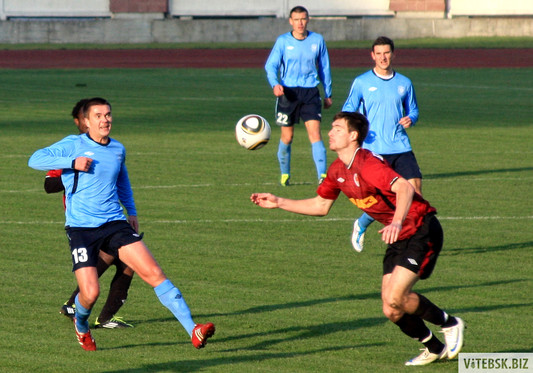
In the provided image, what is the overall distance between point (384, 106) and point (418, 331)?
15.7ft

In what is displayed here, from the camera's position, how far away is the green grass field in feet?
25.6

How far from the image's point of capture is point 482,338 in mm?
8039

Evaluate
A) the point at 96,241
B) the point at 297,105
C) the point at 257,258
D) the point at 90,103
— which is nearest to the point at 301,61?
the point at 297,105

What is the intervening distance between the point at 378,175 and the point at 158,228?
227 inches

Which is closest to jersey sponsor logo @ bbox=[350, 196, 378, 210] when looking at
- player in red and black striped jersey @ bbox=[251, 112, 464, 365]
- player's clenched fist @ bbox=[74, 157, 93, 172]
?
player in red and black striped jersey @ bbox=[251, 112, 464, 365]

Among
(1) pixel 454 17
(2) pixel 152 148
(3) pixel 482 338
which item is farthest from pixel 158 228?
(1) pixel 454 17

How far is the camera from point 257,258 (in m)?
11.0

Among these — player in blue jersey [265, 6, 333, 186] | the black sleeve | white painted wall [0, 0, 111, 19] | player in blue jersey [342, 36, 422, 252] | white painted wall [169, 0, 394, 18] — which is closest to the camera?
the black sleeve

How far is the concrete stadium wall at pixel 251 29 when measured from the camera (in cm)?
5403

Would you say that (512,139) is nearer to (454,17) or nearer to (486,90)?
(486,90)

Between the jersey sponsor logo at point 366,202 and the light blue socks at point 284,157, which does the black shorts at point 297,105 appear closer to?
the light blue socks at point 284,157

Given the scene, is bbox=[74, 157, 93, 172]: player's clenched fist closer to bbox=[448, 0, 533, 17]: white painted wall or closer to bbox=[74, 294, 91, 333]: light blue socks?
bbox=[74, 294, 91, 333]: light blue socks

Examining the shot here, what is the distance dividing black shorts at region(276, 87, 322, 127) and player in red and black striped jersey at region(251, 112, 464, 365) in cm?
815

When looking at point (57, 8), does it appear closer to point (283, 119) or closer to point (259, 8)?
point (259, 8)
